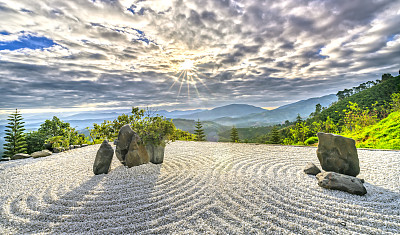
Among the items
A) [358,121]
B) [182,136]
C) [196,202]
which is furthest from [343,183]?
[182,136]

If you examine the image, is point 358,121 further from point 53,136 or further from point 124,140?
point 53,136

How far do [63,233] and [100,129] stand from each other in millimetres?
11535

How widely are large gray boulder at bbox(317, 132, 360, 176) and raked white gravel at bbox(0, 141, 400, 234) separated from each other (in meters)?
0.58

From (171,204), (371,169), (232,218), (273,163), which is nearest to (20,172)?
(171,204)

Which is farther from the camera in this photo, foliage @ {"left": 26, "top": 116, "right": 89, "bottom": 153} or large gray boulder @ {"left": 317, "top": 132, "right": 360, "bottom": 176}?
foliage @ {"left": 26, "top": 116, "right": 89, "bottom": 153}

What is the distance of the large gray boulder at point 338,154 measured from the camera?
550cm

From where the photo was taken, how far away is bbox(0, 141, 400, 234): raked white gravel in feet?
10.6

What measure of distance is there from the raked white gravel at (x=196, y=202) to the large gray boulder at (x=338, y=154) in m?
0.58

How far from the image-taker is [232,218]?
3.44 m

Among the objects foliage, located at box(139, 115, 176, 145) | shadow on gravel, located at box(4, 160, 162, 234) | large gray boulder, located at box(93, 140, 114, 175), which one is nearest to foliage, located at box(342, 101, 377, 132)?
foliage, located at box(139, 115, 176, 145)

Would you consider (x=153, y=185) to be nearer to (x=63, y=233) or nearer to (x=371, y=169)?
(x=63, y=233)

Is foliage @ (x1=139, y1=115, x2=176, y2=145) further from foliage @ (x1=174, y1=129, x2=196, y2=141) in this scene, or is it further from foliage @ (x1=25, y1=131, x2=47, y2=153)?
foliage @ (x1=25, y1=131, x2=47, y2=153)

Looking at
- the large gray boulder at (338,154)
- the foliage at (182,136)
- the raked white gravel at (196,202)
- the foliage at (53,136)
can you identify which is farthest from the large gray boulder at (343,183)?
the foliage at (53,136)

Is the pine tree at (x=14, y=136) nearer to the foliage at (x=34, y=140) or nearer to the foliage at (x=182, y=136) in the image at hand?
the foliage at (x=34, y=140)
